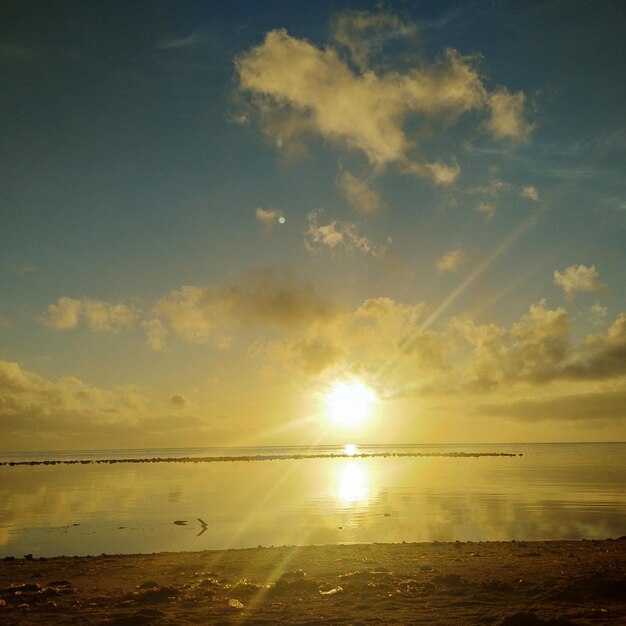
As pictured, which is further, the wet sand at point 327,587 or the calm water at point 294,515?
the calm water at point 294,515

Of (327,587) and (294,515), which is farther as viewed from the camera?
(294,515)

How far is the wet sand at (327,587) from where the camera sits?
1555cm

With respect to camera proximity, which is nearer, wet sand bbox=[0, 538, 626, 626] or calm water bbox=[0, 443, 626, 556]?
wet sand bbox=[0, 538, 626, 626]

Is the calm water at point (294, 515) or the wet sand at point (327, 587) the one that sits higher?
the calm water at point (294, 515)

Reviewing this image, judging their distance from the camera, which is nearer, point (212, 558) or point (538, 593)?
point (538, 593)

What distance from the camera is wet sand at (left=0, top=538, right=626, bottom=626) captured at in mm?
15547

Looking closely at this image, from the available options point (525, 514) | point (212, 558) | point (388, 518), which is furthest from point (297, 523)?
point (525, 514)

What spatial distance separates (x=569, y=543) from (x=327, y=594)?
48.6ft

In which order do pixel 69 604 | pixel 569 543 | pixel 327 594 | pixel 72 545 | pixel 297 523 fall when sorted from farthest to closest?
1. pixel 297 523
2. pixel 72 545
3. pixel 569 543
4. pixel 327 594
5. pixel 69 604

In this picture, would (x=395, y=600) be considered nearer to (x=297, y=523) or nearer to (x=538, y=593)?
(x=538, y=593)

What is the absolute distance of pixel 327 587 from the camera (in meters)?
18.8

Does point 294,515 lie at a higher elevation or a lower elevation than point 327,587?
higher

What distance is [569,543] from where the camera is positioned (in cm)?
2684

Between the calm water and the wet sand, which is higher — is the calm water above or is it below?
above
